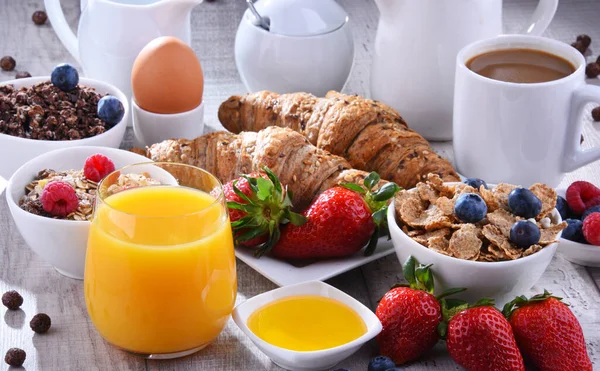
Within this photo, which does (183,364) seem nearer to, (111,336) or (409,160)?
(111,336)

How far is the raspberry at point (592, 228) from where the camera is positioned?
157 cm

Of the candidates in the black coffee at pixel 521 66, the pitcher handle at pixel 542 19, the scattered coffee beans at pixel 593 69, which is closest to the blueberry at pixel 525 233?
the black coffee at pixel 521 66

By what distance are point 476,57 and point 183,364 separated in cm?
94

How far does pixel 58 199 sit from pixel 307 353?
52 cm

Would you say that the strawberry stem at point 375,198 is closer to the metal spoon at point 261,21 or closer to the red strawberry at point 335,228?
the red strawberry at point 335,228

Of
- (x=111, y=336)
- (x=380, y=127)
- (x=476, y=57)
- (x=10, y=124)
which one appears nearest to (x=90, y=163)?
(x=10, y=124)

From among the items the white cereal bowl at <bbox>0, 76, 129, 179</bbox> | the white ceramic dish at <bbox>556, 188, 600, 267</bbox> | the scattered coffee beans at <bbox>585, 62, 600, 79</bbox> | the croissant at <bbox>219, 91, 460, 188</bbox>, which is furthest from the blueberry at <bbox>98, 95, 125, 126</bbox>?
the scattered coffee beans at <bbox>585, 62, 600, 79</bbox>

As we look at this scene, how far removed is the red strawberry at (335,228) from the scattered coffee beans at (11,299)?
0.45m

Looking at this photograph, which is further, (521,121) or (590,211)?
(521,121)

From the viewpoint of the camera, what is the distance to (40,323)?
56.4 inches

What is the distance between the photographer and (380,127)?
190cm

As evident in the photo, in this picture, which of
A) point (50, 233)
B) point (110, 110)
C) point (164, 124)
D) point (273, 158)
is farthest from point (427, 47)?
point (50, 233)

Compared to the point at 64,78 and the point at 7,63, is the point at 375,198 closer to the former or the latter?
the point at 64,78

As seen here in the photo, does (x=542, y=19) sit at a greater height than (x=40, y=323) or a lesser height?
greater
